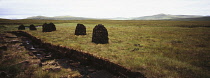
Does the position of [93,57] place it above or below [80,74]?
above

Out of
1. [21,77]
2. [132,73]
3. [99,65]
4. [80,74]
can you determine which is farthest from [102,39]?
[21,77]

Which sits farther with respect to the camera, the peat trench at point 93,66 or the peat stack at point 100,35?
the peat stack at point 100,35

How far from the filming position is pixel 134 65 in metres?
7.18

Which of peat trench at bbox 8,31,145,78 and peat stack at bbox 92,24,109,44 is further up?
peat stack at bbox 92,24,109,44

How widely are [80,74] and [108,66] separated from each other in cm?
190

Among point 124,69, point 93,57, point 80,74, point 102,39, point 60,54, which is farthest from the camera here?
point 102,39

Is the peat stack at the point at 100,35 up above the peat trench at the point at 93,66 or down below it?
above

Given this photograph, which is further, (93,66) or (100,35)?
(100,35)

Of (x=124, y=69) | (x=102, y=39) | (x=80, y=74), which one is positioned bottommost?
(x=80, y=74)

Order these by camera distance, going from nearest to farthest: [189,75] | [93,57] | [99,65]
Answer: [189,75], [99,65], [93,57]

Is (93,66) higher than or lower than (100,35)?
lower

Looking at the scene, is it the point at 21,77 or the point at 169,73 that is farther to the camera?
the point at 21,77

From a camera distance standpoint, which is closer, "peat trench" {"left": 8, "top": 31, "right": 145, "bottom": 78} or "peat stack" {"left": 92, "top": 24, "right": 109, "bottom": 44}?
"peat trench" {"left": 8, "top": 31, "right": 145, "bottom": 78}

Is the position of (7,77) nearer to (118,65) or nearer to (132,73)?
(118,65)
